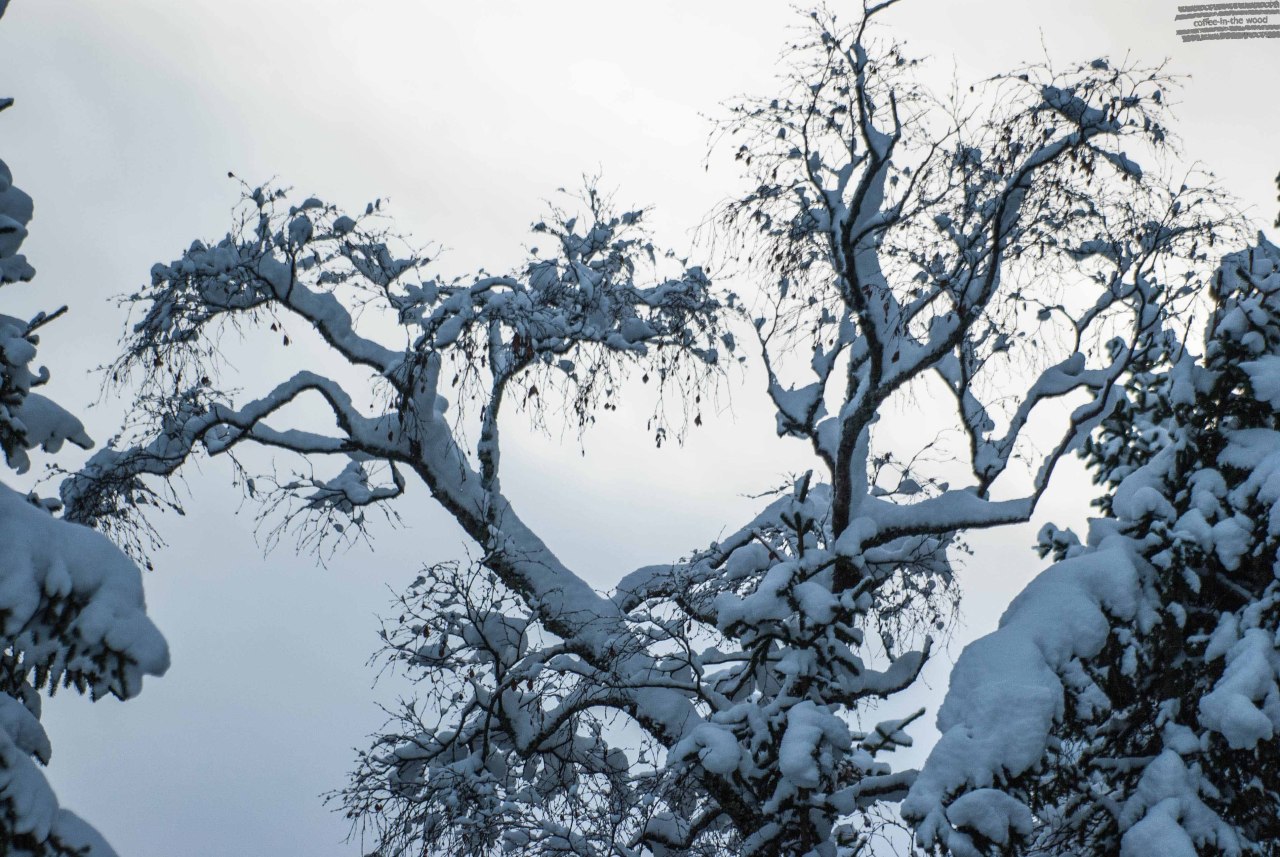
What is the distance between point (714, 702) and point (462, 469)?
11.8 feet

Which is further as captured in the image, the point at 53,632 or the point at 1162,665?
the point at 1162,665

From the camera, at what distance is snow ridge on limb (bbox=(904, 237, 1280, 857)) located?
545 centimetres

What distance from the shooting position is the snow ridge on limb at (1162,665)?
5.45m

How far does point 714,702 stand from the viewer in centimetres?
675

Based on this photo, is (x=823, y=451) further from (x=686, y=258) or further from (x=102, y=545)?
(x=102, y=545)

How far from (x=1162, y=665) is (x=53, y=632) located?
630 cm

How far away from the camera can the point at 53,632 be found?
4.07 metres

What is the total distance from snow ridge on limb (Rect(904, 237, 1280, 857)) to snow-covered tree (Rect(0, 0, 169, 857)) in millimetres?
3815

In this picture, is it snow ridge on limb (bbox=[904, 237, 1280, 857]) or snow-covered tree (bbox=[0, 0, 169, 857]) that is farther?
snow ridge on limb (bbox=[904, 237, 1280, 857])

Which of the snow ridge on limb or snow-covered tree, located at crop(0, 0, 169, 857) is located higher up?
the snow ridge on limb

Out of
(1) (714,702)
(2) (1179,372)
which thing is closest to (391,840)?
(1) (714,702)

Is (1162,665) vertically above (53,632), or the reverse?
(1162,665)

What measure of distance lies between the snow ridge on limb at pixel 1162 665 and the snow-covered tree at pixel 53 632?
3.82 meters

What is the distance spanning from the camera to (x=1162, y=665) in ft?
21.7
